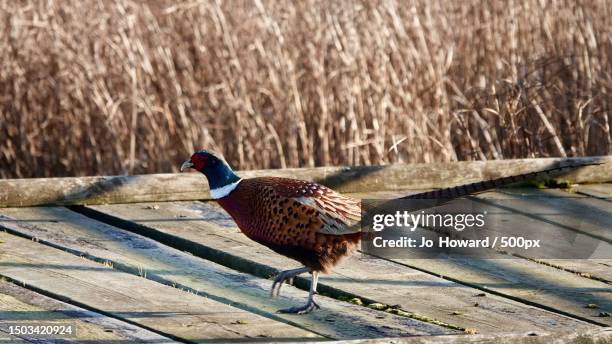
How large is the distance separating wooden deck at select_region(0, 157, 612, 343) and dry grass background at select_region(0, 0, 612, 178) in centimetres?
188

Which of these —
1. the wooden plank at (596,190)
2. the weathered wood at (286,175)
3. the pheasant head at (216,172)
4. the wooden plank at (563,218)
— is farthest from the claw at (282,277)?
the wooden plank at (596,190)

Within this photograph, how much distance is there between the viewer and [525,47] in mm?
7098

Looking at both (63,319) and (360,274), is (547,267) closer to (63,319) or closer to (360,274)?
(360,274)

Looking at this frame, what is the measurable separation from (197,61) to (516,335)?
4.69m

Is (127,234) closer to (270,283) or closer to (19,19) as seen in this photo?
(270,283)

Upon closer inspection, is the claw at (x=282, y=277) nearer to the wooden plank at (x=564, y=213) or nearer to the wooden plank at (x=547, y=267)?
the wooden plank at (x=547, y=267)

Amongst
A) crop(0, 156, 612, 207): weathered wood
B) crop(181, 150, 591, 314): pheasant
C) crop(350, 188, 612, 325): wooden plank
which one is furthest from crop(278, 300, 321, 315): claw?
crop(0, 156, 612, 207): weathered wood

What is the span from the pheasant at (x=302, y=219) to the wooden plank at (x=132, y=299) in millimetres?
204

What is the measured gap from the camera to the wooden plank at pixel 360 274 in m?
2.98

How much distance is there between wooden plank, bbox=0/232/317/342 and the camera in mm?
2828

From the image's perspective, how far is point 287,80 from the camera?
645cm

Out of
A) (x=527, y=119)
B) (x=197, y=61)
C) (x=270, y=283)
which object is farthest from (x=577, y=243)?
(x=197, y=61)

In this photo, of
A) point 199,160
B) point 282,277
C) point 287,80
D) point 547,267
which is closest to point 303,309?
point 282,277

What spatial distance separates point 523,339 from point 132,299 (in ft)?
3.42
